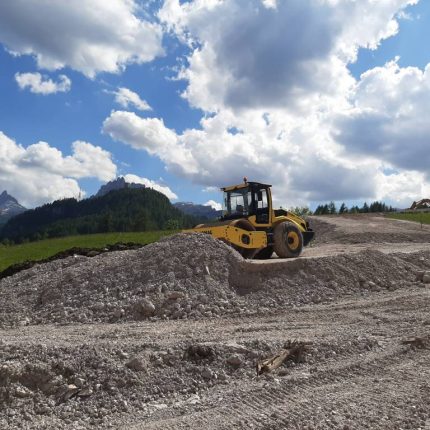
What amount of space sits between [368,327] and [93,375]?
Result: 517 centimetres

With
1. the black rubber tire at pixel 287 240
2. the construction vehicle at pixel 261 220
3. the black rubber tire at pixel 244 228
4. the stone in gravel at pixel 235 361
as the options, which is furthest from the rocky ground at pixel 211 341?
the black rubber tire at pixel 287 240

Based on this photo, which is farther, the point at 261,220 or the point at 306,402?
the point at 261,220

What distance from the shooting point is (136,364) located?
6.22 m

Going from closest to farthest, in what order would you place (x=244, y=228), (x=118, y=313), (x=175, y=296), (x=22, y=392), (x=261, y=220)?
(x=22, y=392)
(x=118, y=313)
(x=175, y=296)
(x=244, y=228)
(x=261, y=220)

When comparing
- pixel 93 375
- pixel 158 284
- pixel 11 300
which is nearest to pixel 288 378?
pixel 93 375

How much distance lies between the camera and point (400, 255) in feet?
51.0

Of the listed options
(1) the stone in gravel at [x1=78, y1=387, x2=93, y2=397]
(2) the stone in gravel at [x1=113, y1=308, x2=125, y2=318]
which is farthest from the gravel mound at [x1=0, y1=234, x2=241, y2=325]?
(1) the stone in gravel at [x1=78, y1=387, x2=93, y2=397]

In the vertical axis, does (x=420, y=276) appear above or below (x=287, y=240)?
below

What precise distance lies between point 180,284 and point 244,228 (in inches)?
210

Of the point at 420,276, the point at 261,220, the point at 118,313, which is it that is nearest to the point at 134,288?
the point at 118,313

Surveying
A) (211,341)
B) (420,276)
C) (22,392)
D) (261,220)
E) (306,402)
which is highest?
(261,220)

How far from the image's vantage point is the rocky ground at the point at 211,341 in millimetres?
5305

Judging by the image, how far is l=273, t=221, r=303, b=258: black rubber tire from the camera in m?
16.9

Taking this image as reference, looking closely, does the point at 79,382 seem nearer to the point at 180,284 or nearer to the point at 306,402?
the point at 306,402
